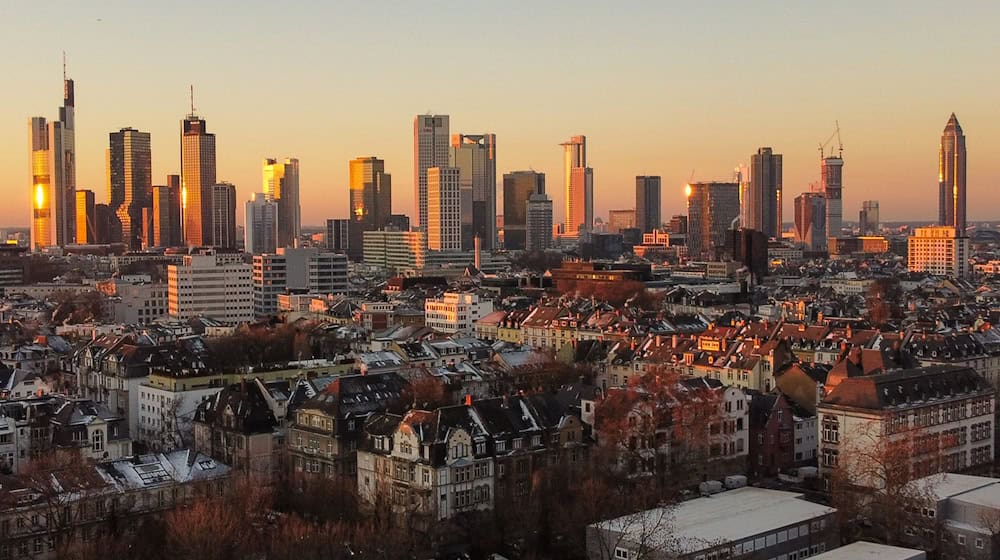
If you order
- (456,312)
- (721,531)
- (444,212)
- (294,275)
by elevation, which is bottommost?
(721,531)

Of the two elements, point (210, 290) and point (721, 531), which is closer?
point (721, 531)

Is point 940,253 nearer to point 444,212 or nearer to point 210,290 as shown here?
point 444,212

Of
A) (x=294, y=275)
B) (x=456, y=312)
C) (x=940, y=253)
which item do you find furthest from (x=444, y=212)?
(x=456, y=312)

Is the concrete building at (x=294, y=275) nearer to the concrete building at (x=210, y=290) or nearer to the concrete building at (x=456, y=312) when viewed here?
the concrete building at (x=210, y=290)

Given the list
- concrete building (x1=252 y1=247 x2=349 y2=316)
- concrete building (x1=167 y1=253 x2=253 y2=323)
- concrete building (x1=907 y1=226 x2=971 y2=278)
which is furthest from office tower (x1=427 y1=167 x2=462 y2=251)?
concrete building (x1=167 y1=253 x2=253 y2=323)

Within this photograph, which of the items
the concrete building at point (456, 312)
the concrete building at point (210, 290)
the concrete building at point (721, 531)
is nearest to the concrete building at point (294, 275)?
the concrete building at point (210, 290)

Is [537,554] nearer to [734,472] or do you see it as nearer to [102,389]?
[734,472]

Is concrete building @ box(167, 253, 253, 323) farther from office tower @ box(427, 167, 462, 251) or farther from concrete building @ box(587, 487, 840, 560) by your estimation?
office tower @ box(427, 167, 462, 251)
